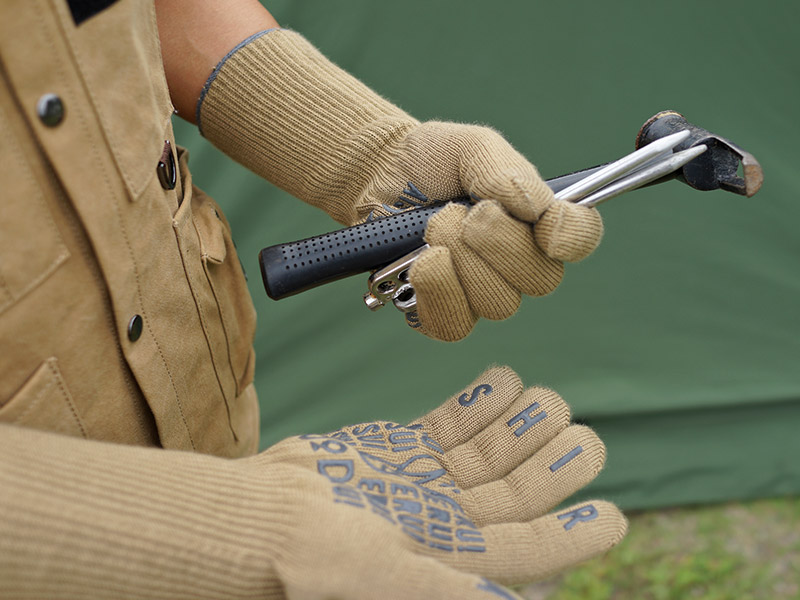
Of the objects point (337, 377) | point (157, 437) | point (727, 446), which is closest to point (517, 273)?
point (157, 437)

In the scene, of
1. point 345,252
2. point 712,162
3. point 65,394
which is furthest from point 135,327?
point 712,162

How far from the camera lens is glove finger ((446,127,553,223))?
2.85 ft

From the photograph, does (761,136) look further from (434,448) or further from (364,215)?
(434,448)

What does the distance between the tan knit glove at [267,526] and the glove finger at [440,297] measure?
0.19 m

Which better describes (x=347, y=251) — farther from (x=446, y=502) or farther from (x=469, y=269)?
(x=446, y=502)

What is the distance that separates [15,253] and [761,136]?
1777mm

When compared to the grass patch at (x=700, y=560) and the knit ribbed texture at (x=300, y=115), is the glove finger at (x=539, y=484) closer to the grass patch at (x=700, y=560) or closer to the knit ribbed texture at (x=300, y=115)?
the knit ribbed texture at (x=300, y=115)

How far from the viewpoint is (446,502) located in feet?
2.66

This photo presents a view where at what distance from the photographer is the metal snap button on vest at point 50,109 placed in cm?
62

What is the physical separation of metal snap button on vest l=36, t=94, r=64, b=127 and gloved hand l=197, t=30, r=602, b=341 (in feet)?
1.39

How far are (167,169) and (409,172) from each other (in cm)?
37

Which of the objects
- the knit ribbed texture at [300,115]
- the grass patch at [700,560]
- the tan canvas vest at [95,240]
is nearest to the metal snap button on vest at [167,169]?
the tan canvas vest at [95,240]

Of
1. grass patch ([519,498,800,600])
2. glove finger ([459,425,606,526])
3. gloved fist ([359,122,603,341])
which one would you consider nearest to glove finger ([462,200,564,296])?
gloved fist ([359,122,603,341])

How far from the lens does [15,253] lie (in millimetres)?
625
